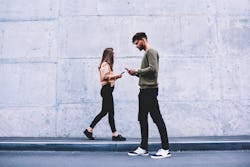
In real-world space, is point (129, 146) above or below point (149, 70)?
below

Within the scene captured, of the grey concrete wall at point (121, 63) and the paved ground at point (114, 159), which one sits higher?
the grey concrete wall at point (121, 63)

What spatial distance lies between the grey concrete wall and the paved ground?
5.34 feet

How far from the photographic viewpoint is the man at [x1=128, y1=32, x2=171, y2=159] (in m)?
4.75

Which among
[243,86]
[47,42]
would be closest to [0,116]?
[47,42]

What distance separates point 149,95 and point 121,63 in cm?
250

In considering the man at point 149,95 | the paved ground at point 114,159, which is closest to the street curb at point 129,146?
the paved ground at point 114,159

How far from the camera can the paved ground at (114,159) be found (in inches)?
172

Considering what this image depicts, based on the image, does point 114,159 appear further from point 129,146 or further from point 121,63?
point 121,63

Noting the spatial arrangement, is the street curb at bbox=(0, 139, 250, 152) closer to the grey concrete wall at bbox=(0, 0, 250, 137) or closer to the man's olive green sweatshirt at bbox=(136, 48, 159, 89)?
the man's olive green sweatshirt at bbox=(136, 48, 159, 89)

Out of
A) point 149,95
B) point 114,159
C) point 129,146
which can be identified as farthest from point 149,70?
point 129,146

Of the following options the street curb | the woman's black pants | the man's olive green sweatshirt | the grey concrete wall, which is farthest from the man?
the grey concrete wall

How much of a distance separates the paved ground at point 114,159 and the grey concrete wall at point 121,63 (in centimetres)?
163

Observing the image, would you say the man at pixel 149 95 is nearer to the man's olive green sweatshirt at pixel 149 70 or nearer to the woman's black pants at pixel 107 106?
the man's olive green sweatshirt at pixel 149 70

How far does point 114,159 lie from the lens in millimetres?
4770
